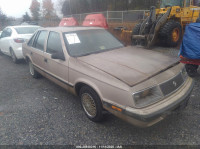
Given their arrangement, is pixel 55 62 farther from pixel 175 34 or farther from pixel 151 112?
pixel 175 34

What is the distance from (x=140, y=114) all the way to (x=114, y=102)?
0.39 meters

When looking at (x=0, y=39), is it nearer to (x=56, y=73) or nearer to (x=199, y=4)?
(x=56, y=73)

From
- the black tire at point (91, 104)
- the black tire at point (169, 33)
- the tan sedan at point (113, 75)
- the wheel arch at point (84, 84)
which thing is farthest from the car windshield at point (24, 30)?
the black tire at point (169, 33)

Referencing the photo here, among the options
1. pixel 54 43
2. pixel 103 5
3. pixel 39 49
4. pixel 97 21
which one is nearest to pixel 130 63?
pixel 54 43

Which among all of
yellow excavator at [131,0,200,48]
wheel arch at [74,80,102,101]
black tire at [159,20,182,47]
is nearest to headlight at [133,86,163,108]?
wheel arch at [74,80,102,101]

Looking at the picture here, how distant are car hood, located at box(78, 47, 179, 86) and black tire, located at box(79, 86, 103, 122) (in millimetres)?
446

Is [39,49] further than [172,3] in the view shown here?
No

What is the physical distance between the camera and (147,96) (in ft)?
6.75

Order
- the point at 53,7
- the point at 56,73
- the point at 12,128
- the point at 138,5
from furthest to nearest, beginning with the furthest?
the point at 53,7, the point at 138,5, the point at 56,73, the point at 12,128

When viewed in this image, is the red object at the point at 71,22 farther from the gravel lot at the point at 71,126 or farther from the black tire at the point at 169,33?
the gravel lot at the point at 71,126

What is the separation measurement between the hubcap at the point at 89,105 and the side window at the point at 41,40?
1849 millimetres

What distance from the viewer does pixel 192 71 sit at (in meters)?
4.32

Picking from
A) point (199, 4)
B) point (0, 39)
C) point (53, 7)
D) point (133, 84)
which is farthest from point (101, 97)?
point (53, 7)

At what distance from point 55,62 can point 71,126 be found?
1364mm
